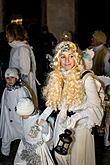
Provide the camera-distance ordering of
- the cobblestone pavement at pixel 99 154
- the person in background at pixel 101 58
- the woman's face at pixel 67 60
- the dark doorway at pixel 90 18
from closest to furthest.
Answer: the woman's face at pixel 67 60 → the cobblestone pavement at pixel 99 154 → the person in background at pixel 101 58 → the dark doorway at pixel 90 18

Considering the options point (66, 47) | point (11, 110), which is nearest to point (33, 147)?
point (66, 47)

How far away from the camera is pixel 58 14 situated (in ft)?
41.2

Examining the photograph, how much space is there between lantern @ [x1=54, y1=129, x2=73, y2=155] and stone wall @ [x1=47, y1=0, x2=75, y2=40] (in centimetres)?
841

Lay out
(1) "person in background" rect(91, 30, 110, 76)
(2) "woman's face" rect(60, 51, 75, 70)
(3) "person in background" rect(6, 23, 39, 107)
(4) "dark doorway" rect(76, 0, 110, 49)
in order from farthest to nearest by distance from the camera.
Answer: (4) "dark doorway" rect(76, 0, 110, 49)
(1) "person in background" rect(91, 30, 110, 76)
(3) "person in background" rect(6, 23, 39, 107)
(2) "woman's face" rect(60, 51, 75, 70)

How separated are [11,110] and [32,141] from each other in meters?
1.40

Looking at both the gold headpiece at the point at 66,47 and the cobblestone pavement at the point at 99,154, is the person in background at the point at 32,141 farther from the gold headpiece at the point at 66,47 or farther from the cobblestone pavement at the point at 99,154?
the cobblestone pavement at the point at 99,154

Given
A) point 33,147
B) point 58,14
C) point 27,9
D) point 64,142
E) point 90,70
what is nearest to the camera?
point 64,142

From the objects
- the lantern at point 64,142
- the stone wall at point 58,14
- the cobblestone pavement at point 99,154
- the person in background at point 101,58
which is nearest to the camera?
the lantern at point 64,142

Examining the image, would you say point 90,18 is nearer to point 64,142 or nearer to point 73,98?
point 73,98

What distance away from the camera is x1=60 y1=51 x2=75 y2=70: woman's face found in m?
4.32

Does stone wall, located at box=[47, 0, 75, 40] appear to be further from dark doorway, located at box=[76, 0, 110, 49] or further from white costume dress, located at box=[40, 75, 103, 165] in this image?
white costume dress, located at box=[40, 75, 103, 165]

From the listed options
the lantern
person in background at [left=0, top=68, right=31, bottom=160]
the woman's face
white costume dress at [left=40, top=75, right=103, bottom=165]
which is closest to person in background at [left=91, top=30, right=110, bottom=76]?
person in background at [left=0, top=68, right=31, bottom=160]

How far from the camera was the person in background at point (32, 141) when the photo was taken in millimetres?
4676

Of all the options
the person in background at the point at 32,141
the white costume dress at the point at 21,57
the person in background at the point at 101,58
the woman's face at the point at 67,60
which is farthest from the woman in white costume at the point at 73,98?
the person in background at the point at 101,58
